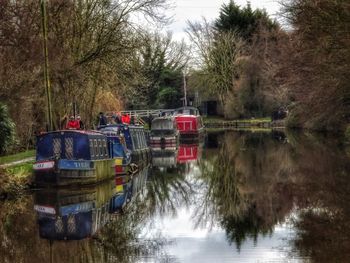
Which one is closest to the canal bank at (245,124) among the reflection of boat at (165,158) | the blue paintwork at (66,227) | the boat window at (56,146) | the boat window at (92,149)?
the reflection of boat at (165,158)

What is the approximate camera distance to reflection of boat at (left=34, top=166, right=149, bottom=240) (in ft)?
56.3

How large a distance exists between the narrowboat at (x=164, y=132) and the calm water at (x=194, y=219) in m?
22.8

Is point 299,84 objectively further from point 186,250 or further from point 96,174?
point 186,250

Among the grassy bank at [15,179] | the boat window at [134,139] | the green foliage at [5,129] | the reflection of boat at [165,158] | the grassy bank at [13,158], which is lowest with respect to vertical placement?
the reflection of boat at [165,158]

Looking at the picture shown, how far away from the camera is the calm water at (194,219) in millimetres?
13852

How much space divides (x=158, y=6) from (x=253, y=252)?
26.2 m

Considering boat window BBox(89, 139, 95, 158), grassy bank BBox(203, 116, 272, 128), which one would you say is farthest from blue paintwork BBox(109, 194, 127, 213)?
grassy bank BBox(203, 116, 272, 128)

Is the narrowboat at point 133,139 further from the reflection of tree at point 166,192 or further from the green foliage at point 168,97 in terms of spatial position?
the green foliage at point 168,97

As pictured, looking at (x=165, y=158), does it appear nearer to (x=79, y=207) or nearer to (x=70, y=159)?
(x=70, y=159)

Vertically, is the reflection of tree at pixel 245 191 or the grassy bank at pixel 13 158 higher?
the grassy bank at pixel 13 158

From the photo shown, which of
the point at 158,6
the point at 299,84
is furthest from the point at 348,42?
the point at 158,6

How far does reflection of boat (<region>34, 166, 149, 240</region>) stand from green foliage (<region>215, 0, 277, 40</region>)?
2416 inches

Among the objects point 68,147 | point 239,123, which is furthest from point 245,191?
point 239,123

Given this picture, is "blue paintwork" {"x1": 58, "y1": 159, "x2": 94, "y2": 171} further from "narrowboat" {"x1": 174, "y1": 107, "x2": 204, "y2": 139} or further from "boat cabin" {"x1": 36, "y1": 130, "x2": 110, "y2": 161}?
"narrowboat" {"x1": 174, "y1": 107, "x2": 204, "y2": 139}
